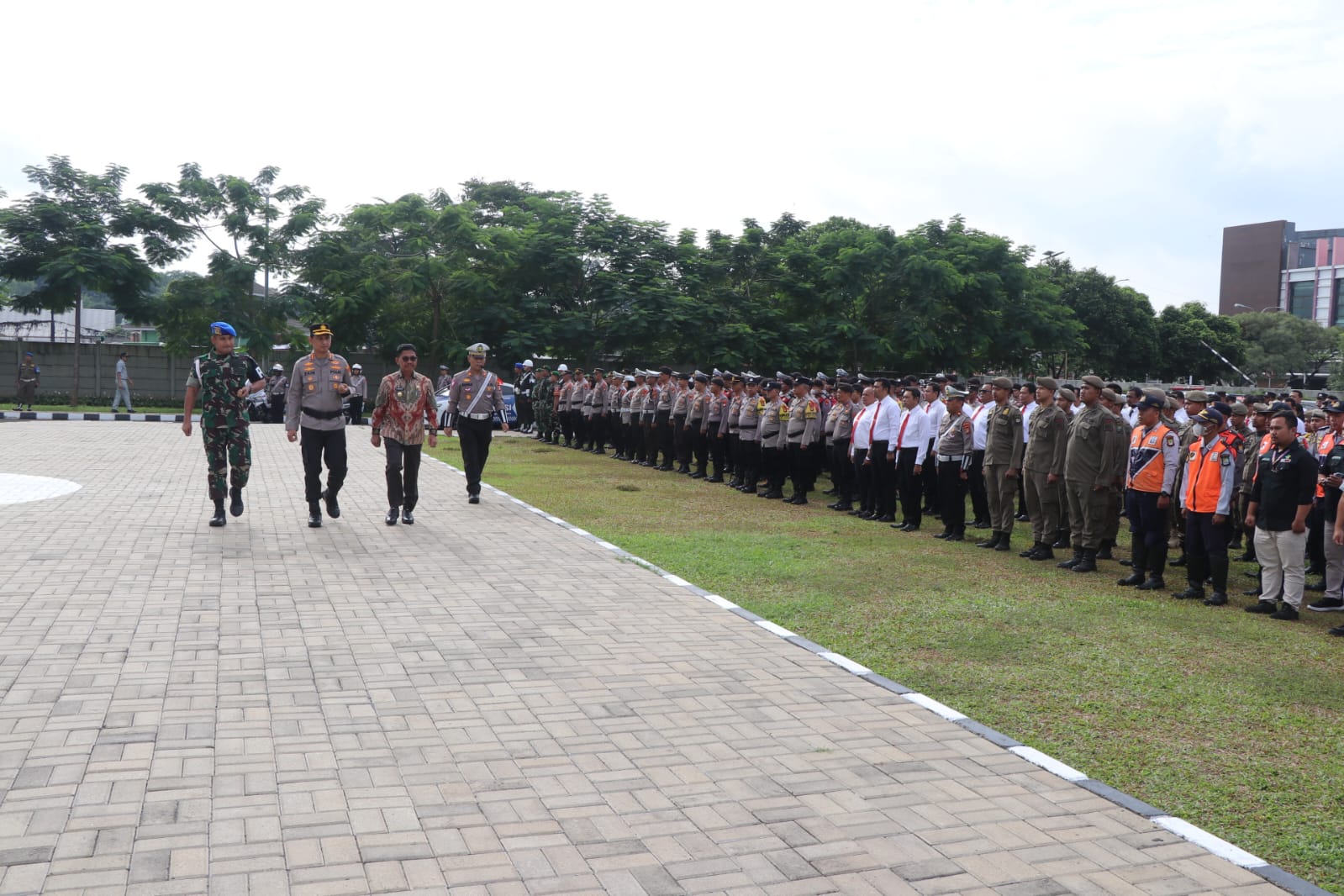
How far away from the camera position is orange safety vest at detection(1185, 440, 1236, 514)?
31.3 feet

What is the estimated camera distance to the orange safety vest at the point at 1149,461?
1004 centimetres

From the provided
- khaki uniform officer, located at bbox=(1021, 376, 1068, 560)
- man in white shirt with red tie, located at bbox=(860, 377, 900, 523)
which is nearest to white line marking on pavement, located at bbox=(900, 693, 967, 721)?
khaki uniform officer, located at bbox=(1021, 376, 1068, 560)

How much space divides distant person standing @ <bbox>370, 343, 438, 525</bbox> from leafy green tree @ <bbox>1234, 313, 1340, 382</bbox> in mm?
67022

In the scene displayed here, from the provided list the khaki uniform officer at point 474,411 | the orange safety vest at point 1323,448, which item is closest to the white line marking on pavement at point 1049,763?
the orange safety vest at point 1323,448

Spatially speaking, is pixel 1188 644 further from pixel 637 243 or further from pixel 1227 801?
pixel 637 243

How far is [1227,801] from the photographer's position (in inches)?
185

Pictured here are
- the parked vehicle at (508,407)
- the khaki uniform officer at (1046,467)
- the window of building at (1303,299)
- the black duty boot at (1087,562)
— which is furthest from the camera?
the window of building at (1303,299)

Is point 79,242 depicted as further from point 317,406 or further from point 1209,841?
point 1209,841

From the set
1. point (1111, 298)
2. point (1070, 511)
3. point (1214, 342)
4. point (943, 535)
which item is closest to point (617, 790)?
point (1070, 511)

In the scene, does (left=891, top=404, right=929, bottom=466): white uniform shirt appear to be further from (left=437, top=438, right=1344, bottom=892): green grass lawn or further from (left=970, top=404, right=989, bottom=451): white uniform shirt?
(left=437, top=438, right=1344, bottom=892): green grass lawn

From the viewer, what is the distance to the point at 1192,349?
59.8m

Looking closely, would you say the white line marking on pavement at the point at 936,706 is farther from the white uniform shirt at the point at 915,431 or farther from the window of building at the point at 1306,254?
the window of building at the point at 1306,254

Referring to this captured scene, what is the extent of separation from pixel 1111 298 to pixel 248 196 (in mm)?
39283

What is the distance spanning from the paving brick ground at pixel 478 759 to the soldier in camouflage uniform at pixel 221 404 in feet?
8.19
